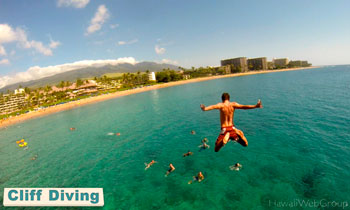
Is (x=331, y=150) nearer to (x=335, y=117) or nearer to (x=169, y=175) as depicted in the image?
(x=335, y=117)

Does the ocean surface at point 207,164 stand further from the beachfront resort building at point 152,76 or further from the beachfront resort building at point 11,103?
the beachfront resort building at point 152,76

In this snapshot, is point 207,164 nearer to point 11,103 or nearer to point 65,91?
point 65,91

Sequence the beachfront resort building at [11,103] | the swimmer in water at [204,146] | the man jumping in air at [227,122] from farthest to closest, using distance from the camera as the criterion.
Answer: the beachfront resort building at [11,103] → the swimmer in water at [204,146] → the man jumping in air at [227,122]

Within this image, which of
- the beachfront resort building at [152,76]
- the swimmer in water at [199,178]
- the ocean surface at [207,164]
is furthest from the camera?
the beachfront resort building at [152,76]

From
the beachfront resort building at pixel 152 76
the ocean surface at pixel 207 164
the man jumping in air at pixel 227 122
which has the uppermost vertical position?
the beachfront resort building at pixel 152 76

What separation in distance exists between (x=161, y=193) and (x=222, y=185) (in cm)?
580

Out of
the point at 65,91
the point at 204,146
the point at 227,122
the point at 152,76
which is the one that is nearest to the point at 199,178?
the point at 204,146

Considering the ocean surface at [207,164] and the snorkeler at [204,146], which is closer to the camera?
the ocean surface at [207,164]

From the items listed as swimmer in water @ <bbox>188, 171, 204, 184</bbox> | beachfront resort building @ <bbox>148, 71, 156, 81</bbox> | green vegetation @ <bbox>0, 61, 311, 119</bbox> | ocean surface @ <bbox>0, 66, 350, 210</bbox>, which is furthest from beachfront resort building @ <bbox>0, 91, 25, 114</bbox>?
swimmer in water @ <bbox>188, 171, 204, 184</bbox>

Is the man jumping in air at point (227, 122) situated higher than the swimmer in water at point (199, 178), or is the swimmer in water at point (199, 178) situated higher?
the man jumping in air at point (227, 122)

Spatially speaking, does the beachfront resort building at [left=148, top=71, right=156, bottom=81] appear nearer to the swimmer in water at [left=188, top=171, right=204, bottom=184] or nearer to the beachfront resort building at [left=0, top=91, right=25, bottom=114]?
the beachfront resort building at [left=0, top=91, right=25, bottom=114]

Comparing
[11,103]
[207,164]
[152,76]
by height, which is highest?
[152,76]

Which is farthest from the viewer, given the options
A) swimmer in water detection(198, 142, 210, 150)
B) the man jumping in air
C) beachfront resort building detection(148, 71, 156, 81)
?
beachfront resort building detection(148, 71, 156, 81)

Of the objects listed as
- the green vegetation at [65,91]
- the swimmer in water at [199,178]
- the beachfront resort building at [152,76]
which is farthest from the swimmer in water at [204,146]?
the beachfront resort building at [152,76]
